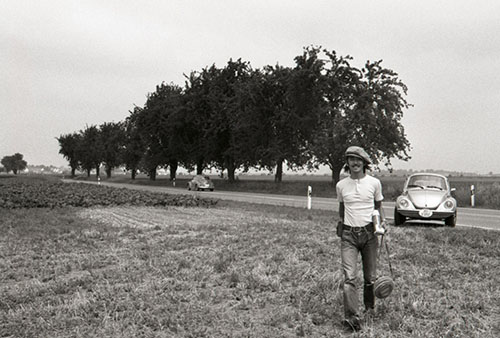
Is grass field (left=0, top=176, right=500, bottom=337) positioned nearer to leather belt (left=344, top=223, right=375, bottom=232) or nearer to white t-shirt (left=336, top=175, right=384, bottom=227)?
leather belt (left=344, top=223, right=375, bottom=232)

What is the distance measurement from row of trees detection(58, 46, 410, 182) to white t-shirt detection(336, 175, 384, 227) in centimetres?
2825

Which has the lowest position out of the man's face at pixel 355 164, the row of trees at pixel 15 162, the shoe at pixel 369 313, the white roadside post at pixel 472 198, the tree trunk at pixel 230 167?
the shoe at pixel 369 313

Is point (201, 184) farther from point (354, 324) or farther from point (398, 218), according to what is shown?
point (354, 324)

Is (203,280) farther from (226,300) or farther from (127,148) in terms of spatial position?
(127,148)

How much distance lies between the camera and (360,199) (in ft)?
17.2

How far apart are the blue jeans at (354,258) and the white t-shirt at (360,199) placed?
0.36 feet

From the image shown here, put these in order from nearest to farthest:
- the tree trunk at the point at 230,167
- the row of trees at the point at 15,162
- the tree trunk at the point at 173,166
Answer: the tree trunk at the point at 230,167
the tree trunk at the point at 173,166
the row of trees at the point at 15,162

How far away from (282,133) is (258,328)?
3582cm

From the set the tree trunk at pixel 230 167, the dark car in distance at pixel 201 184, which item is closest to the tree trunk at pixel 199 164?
the tree trunk at pixel 230 167

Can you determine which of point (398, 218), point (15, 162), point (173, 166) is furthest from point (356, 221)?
point (15, 162)

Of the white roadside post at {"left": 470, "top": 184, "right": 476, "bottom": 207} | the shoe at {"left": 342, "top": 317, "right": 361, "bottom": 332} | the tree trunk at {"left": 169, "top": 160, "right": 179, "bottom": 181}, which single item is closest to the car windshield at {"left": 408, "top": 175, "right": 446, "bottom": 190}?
the white roadside post at {"left": 470, "top": 184, "right": 476, "bottom": 207}

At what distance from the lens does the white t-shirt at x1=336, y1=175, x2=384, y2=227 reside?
523 centimetres

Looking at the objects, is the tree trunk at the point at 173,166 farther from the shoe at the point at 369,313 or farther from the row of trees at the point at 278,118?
the shoe at the point at 369,313

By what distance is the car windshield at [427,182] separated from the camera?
14.1 metres
